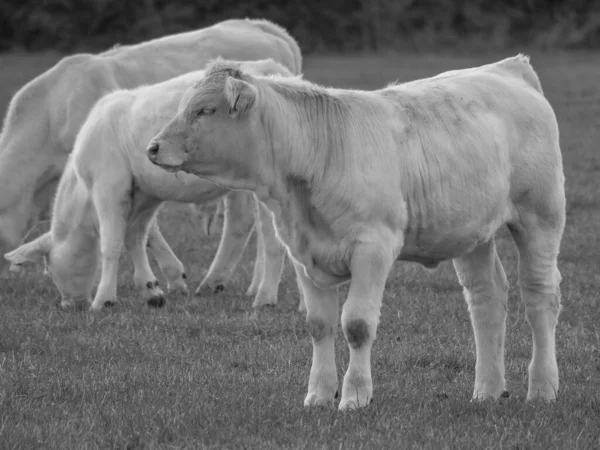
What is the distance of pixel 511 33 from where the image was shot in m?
38.3

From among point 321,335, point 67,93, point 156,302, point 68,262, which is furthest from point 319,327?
point 67,93

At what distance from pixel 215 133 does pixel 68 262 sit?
15.6 ft

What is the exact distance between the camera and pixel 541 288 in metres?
6.57

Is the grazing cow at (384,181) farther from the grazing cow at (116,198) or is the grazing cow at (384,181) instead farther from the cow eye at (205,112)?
the grazing cow at (116,198)

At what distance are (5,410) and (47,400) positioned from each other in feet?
1.13

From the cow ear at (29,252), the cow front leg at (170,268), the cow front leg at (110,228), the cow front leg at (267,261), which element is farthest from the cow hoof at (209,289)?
the cow ear at (29,252)

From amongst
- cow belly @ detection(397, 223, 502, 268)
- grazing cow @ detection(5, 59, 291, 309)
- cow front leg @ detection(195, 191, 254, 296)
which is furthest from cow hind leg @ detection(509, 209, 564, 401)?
cow front leg @ detection(195, 191, 254, 296)

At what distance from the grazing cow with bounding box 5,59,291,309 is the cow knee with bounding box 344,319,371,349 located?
387 centimetres

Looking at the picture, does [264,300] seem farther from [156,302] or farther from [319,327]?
[319,327]

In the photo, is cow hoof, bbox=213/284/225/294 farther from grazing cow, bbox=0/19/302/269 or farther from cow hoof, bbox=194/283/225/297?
grazing cow, bbox=0/19/302/269

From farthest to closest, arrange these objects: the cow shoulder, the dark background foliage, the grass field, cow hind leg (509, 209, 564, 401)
A: the dark background foliage, the cow shoulder, cow hind leg (509, 209, 564, 401), the grass field

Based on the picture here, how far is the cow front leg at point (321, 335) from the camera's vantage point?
6168 millimetres

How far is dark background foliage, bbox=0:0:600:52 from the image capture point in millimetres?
37406

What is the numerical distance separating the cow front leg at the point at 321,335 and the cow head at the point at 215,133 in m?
0.70
